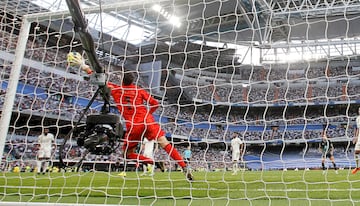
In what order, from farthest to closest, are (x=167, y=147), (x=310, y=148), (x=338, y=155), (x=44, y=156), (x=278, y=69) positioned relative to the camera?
1. (x=278, y=69)
2. (x=310, y=148)
3. (x=338, y=155)
4. (x=44, y=156)
5. (x=167, y=147)

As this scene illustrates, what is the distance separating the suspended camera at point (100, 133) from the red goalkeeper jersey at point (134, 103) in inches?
122

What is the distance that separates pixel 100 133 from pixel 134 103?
3249mm

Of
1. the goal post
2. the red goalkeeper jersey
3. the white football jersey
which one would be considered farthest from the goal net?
the goal post

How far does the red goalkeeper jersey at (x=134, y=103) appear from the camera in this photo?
5025 mm

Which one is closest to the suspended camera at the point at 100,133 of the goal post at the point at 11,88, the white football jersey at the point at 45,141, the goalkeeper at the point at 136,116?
the goal post at the point at 11,88

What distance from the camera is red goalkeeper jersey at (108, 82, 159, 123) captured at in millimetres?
5025

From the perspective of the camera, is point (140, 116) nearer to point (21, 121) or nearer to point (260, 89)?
point (21, 121)

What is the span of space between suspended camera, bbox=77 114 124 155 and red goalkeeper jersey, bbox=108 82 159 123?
10.1ft

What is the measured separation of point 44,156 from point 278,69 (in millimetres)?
29872

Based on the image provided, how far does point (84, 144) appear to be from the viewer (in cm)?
180

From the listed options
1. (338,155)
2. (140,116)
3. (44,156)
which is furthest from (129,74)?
(338,155)

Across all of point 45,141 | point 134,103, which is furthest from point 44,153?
point 134,103

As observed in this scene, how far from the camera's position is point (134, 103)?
5.06 meters

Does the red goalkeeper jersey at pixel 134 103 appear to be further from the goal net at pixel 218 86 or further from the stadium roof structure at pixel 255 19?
the stadium roof structure at pixel 255 19
